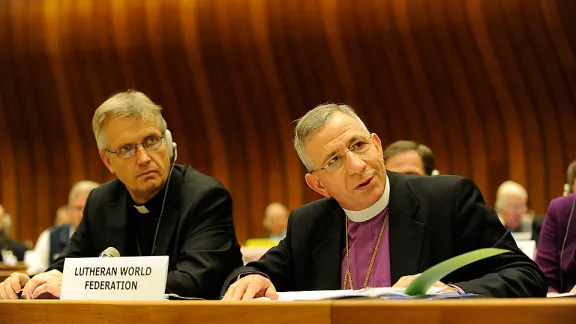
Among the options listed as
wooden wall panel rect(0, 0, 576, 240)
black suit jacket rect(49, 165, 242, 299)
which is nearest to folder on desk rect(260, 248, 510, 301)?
black suit jacket rect(49, 165, 242, 299)

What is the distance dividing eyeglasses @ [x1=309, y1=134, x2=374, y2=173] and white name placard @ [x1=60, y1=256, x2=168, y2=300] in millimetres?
773

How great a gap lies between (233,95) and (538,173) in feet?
11.9

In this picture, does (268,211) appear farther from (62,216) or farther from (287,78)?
(62,216)

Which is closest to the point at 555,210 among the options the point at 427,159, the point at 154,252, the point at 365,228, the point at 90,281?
the point at 427,159

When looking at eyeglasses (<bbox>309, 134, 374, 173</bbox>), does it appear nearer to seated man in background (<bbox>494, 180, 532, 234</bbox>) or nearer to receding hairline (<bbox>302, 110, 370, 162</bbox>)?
receding hairline (<bbox>302, 110, 370, 162</bbox>)

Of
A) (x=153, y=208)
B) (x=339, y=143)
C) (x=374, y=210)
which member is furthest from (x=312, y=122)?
(x=153, y=208)

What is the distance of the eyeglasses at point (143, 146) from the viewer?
131 inches

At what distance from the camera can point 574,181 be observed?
4941 mm

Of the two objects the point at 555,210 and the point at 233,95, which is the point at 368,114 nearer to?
the point at 233,95

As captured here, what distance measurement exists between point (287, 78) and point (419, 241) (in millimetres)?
6135

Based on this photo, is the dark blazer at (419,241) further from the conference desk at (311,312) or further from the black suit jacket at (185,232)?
the conference desk at (311,312)

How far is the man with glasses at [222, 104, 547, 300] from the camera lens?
2.65 metres

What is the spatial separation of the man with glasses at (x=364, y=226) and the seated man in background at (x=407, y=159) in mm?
1493

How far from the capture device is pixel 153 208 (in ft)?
11.3
